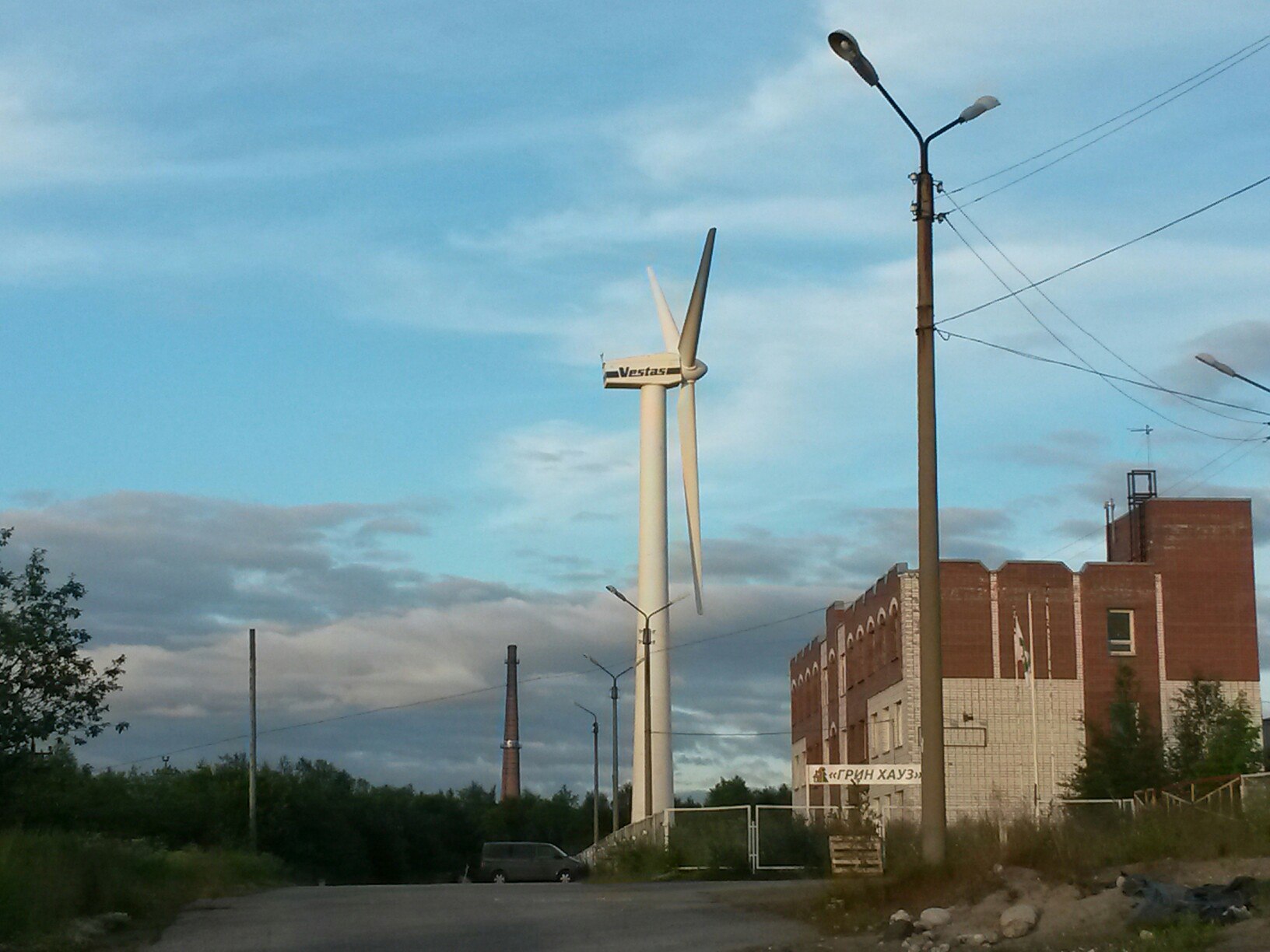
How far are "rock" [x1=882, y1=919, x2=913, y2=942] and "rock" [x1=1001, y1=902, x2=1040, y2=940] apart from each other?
0.91 meters

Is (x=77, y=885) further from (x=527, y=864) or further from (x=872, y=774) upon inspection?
(x=527, y=864)

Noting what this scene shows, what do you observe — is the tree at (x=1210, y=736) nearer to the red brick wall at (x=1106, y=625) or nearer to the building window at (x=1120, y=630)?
the red brick wall at (x=1106, y=625)

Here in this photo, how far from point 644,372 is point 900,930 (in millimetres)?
39685

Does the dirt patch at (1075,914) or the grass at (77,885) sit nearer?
the dirt patch at (1075,914)

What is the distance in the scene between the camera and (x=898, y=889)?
1755cm

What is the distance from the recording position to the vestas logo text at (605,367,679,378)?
177 feet

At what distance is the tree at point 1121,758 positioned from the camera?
1893 inches

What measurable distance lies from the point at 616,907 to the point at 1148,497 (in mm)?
46617

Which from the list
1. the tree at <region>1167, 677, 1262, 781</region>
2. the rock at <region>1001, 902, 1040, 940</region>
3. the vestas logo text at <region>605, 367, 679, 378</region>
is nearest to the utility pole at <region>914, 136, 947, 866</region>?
the rock at <region>1001, 902, 1040, 940</region>

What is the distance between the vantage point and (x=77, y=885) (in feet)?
62.0

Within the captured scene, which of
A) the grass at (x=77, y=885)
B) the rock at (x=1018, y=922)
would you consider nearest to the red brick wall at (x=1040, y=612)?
the grass at (x=77, y=885)

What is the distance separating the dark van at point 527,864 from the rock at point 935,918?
120ft

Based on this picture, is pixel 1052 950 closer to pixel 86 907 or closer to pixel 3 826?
pixel 86 907

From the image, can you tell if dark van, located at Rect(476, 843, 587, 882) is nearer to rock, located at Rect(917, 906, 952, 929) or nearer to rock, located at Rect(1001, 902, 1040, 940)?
rock, located at Rect(917, 906, 952, 929)
